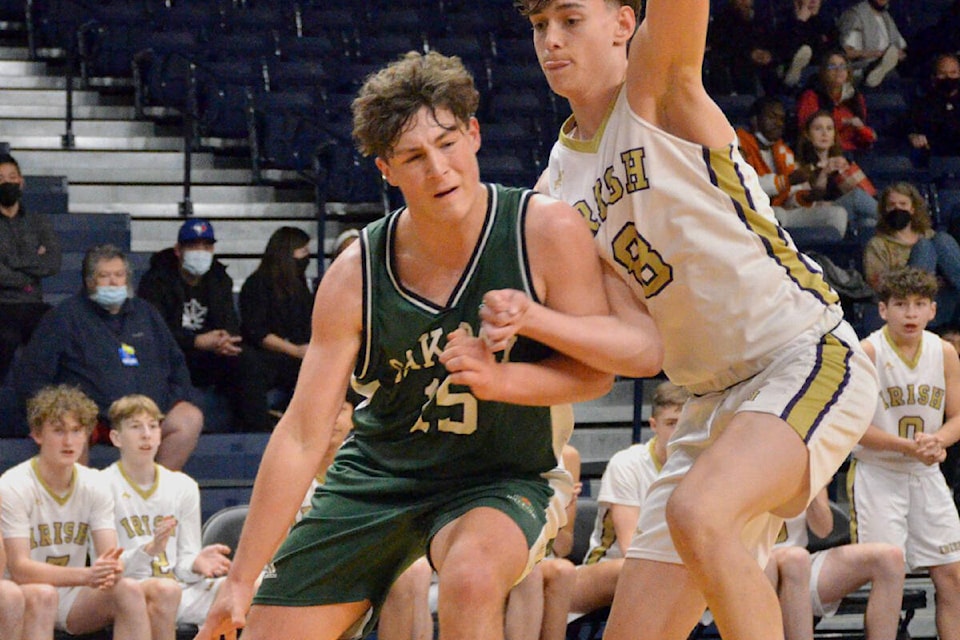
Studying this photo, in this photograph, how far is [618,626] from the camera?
380cm

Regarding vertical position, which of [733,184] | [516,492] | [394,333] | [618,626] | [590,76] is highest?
[590,76]

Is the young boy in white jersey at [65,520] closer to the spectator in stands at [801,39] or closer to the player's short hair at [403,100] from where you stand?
the player's short hair at [403,100]

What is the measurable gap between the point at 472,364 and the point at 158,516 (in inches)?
156

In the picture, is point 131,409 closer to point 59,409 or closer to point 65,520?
point 59,409

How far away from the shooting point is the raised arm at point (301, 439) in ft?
11.3

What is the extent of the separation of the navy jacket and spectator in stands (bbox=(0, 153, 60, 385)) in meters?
0.42

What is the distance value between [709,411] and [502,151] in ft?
23.2

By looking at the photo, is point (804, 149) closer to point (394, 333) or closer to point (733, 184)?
point (733, 184)

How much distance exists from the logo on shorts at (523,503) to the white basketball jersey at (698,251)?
27.7 inches

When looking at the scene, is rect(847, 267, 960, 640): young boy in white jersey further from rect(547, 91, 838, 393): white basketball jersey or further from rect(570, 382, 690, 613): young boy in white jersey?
rect(547, 91, 838, 393): white basketball jersey

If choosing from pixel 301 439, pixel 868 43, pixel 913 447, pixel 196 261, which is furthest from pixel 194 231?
pixel 868 43

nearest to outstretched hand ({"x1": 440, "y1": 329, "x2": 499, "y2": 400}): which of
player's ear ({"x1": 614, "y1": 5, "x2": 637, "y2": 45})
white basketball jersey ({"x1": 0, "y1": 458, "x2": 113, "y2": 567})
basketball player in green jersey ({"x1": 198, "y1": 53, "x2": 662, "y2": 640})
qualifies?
basketball player in green jersey ({"x1": 198, "y1": 53, "x2": 662, "y2": 640})

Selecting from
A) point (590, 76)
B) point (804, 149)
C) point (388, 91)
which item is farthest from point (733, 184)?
point (804, 149)

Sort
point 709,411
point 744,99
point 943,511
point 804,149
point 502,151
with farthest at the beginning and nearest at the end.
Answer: point 744,99 → point 502,151 → point 804,149 → point 943,511 → point 709,411
